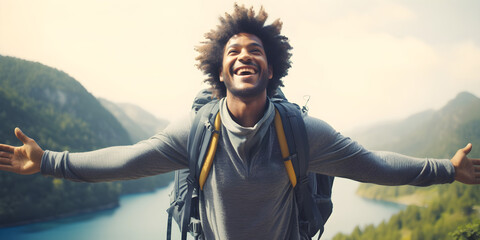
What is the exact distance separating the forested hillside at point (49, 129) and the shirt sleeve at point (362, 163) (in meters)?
35.6

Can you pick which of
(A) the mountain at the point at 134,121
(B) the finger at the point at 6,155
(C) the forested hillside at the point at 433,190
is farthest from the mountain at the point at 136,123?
(B) the finger at the point at 6,155

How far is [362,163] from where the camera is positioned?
2113 millimetres

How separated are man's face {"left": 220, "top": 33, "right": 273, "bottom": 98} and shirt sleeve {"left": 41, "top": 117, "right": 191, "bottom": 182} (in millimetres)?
444

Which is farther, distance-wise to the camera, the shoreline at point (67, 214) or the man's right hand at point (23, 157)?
the shoreline at point (67, 214)

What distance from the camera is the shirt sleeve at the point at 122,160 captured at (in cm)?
202

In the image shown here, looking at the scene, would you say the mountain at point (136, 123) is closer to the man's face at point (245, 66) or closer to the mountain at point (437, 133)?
the mountain at point (437, 133)

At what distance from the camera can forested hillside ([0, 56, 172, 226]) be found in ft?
105

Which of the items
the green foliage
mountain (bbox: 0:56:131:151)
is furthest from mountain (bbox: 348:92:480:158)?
mountain (bbox: 0:56:131:151)

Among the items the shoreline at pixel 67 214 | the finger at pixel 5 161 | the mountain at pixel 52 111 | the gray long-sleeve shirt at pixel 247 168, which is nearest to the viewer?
the gray long-sleeve shirt at pixel 247 168

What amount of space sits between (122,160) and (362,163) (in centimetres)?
160

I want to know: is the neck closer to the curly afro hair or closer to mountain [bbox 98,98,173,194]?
the curly afro hair

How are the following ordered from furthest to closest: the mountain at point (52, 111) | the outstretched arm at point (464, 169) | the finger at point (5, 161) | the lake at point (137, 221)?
the mountain at point (52, 111) < the lake at point (137, 221) < the outstretched arm at point (464, 169) < the finger at point (5, 161)

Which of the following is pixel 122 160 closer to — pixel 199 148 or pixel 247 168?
pixel 199 148

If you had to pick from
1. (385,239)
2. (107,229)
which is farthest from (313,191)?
(107,229)
